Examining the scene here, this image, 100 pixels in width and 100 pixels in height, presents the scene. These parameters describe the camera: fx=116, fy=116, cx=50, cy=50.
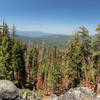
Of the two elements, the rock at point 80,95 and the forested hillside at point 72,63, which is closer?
the rock at point 80,95

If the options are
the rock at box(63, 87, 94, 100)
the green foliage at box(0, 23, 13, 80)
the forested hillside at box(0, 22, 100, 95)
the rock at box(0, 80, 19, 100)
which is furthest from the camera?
the green foliage at box(0, 23, 13, 80)

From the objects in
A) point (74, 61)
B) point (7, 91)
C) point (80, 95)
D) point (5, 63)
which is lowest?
point (7, 91)

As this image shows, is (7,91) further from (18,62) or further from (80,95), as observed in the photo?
(18,62)

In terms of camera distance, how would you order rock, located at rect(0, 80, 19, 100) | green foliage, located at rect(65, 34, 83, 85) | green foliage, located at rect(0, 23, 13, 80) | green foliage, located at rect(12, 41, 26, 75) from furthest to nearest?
green foliage, located at rect(12, 41, 26, 75)
green foliage, located at rect(65, 34, 83, 85)
green foliage, located at rect(0, 23, 13, 80)
rock, located at rect(0, 80, 19, 100)

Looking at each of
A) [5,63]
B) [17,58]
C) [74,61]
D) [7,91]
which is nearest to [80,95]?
[7,91]

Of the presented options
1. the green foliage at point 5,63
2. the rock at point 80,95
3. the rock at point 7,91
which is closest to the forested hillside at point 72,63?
the green foliage at point 5,63

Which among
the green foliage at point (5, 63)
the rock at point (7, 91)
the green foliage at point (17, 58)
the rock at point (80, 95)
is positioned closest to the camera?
the rock at point (80, 95)

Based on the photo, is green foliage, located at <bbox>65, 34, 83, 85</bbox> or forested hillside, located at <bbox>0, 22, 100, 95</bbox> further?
green foliage, located at <bbox>65, 34, 83, 85</bbox>

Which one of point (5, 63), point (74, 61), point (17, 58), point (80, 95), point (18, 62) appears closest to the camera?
point (80, 95)

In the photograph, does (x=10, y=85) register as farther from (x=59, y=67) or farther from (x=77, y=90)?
(x=59, y=67)

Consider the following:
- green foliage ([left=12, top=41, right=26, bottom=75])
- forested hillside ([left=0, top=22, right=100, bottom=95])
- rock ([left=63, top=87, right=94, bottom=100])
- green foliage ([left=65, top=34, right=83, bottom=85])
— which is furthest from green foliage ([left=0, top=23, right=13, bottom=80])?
rock ([left=63, top=87, right=94, bottom=100])

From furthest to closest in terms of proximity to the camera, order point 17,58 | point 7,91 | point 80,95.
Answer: point 17,58, point 7,91, point 80,95

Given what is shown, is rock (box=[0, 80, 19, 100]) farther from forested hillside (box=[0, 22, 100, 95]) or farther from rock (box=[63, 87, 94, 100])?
forested hillside (box=[0, 22, 100, 95])

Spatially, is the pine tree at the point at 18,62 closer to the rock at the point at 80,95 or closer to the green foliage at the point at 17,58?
the green foliage at the point at 17,58
